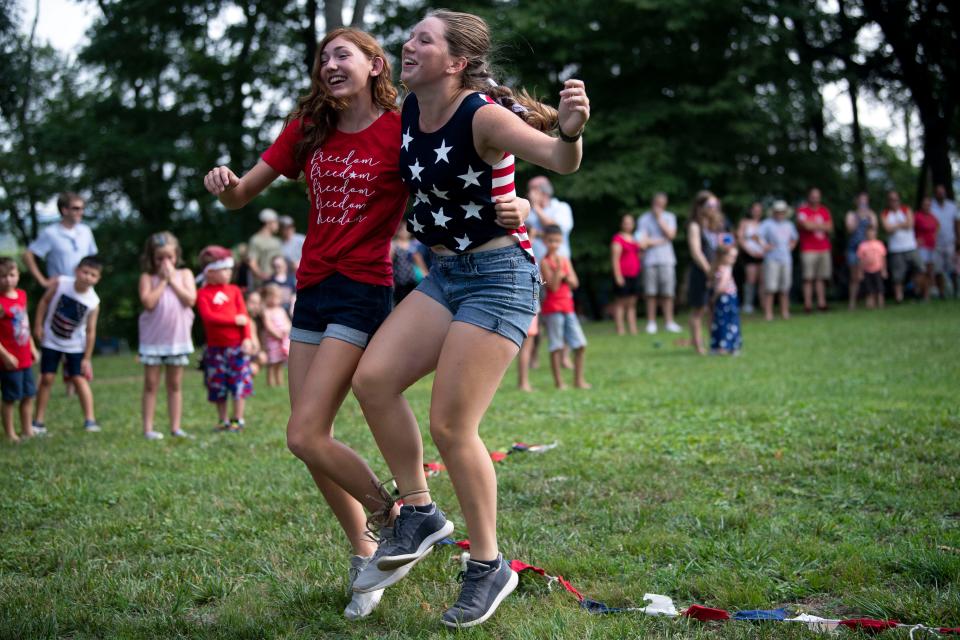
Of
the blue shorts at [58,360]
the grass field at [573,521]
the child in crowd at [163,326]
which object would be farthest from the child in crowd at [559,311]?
the blue shorts at [58,360]

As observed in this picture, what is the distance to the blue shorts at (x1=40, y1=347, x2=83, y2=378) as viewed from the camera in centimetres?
830

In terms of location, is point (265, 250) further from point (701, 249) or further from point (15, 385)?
point (15, 385)

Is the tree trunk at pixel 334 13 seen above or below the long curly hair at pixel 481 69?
above

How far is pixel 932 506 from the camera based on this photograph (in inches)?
Result: 171

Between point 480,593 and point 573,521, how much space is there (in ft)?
4.31

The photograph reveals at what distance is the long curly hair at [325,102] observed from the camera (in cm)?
363

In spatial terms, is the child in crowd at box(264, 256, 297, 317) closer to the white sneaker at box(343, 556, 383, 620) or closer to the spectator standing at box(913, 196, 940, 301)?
the white sneaker at box(343, 556, 383, 620)

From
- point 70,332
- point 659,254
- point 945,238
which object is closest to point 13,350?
point 70,332

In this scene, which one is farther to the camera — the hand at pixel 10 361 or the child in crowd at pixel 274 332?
the child in crowd at pixel 274 332

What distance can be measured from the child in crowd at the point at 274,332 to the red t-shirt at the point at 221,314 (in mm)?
3359

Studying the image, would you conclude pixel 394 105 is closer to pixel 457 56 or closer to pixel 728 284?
pixel 457 56

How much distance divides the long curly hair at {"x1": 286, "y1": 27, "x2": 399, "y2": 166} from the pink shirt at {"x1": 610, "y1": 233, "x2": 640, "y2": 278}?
41.3 ft

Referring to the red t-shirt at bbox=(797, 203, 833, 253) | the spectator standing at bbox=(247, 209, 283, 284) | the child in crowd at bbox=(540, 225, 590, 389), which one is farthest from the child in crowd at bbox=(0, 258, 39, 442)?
the red t-shirt at bbox=(797, 203, 833, 253)

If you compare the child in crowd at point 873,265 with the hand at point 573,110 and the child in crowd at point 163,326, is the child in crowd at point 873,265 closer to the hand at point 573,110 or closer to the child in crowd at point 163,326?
the child in crowd at point 163,326
